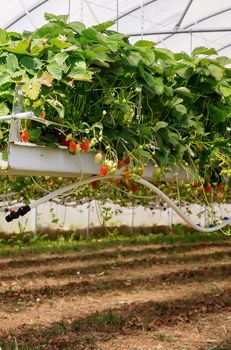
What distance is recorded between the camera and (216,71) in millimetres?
4012

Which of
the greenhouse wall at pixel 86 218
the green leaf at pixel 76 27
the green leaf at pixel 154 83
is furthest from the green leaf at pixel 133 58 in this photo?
the greenhouse wall at pixel 86 218

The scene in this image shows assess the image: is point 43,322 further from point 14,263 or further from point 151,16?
point 151,16

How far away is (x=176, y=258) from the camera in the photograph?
34.7 ft

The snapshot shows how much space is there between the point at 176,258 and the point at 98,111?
24.0 ft

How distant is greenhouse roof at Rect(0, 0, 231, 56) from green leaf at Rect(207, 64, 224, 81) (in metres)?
5.54

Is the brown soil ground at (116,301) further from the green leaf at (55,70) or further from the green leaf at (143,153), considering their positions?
the green leaf at (55,70)

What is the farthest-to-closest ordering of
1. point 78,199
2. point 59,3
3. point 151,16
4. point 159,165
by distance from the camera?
point 78,199 → point 151,16 → point 59,3 → point 159,165

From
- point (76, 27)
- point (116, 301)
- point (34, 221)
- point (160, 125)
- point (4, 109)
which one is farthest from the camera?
point (34, 221)

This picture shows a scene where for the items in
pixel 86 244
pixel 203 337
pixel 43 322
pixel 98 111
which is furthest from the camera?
pixel 86 244

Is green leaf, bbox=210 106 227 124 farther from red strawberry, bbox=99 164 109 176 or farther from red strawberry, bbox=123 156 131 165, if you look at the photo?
red strawberry, bbox=99 164 109 176

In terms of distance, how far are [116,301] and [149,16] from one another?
530 cm

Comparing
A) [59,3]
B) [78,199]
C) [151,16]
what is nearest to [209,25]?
[151,16]

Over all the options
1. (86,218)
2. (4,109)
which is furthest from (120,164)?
(86,218)

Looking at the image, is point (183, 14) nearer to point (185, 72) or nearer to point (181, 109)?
point (185, 72)
